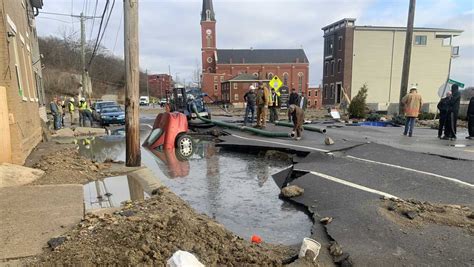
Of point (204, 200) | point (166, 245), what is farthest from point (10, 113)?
point (166, 245)

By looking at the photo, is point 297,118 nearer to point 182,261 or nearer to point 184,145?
point 184,145

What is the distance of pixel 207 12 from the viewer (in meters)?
92.1

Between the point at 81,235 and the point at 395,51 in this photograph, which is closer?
the point at 81,235

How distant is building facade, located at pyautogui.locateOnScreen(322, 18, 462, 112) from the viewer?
52.3 metres

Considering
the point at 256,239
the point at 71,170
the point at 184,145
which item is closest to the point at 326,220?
the point at 256,239

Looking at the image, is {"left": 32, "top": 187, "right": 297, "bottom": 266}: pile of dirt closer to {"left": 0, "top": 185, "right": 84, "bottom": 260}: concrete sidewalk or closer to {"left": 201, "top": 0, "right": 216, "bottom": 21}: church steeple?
{"left": 0, "top": 185, "right": 84, "bottom": 260}: concrete sidewalk

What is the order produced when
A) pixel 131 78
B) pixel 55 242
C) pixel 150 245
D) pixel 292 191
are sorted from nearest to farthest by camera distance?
pixel 150 245
pixel 55 242
pixel 292 191
pixel 131 78

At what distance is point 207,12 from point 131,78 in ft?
295

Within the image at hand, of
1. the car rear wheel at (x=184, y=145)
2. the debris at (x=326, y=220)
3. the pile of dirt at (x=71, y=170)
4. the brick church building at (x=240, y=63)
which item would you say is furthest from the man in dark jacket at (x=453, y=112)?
the brick church building at (x=240, y=63)

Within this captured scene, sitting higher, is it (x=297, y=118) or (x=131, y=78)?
(x=131, y=78)

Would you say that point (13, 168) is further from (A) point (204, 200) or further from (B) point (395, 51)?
(B) point (395, 51)

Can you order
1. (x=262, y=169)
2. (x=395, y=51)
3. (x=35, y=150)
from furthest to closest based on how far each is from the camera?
(x=395, y=51) → (x=35, y=150) → (x=262, y=169)

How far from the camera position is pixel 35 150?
1014 centimetres

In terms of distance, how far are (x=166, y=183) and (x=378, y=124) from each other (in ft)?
46.6
